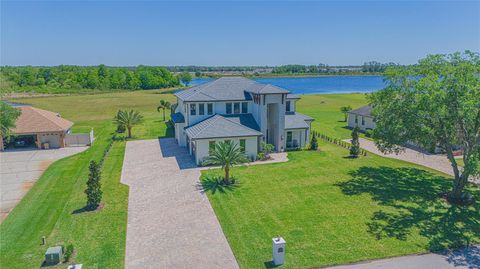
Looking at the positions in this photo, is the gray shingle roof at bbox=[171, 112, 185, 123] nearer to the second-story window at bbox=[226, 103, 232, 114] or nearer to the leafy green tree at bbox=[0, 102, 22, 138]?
the second-story window at bbox=[226, 103, 232, 114]

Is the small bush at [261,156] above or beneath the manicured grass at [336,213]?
above

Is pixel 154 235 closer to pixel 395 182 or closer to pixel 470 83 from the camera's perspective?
pixel 395 182

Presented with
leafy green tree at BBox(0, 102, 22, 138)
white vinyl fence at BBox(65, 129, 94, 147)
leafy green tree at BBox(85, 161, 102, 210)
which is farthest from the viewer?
white vinyl fence at BBox(65, 129, 94, 147)

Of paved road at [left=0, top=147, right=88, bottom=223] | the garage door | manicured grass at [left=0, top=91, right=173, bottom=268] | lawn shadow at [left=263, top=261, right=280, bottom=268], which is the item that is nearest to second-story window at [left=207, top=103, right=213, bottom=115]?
manicured grass at [left=0, top=91, right=173, bottom=268]

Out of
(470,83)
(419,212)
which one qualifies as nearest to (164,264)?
(419,212)

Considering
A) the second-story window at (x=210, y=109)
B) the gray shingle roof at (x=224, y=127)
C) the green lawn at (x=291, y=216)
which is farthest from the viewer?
the second-story window at (x=210, y=109)

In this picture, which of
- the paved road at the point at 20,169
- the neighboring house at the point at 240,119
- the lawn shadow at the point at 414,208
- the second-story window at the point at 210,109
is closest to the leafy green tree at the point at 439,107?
the lawn shadow at the point at 414,208

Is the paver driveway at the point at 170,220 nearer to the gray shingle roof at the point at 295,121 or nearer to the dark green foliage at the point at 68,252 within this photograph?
the dark green foliage at the point at 68,252

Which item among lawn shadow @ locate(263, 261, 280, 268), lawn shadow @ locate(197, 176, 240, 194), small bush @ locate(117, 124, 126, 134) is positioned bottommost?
lawn shadow @ locate(263, 261, 280, 268)
